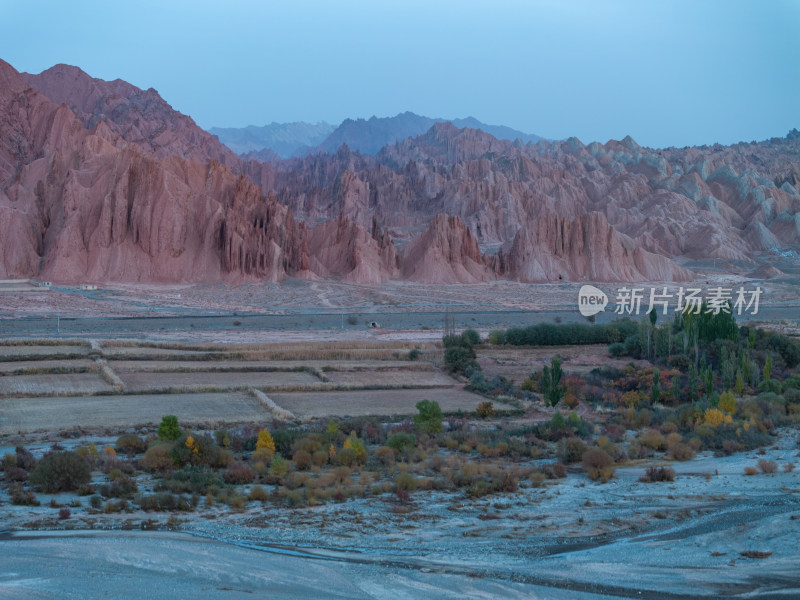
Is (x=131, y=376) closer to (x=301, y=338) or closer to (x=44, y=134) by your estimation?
(x=301, y=338)

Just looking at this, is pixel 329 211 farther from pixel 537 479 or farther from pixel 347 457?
pixel 537 479

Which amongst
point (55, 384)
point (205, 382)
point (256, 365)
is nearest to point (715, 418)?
point (205, 382)

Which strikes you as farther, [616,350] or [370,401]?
[616,350]

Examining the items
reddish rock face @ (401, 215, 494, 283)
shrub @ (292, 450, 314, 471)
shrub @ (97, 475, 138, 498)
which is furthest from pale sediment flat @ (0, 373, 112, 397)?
reddish rock face @ (401, 215, 494, 283)

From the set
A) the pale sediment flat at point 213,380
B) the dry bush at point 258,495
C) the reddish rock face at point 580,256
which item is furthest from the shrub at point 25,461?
the reddish rock face at point 580,256

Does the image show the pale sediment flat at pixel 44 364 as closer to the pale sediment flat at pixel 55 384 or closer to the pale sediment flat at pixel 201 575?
the pale sediment flat at pixel 55 384

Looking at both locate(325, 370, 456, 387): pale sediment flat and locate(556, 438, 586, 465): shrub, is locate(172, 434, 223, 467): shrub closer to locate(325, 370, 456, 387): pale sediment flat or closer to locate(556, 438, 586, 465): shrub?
locate(556, 438, 586, 465): shrub
